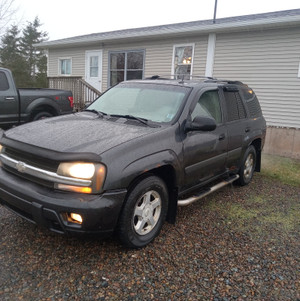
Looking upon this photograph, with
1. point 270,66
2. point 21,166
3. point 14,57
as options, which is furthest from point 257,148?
point 14,57

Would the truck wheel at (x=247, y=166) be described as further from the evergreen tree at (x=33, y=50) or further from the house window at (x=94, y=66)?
the evergreen tree at (x=33, y=50)

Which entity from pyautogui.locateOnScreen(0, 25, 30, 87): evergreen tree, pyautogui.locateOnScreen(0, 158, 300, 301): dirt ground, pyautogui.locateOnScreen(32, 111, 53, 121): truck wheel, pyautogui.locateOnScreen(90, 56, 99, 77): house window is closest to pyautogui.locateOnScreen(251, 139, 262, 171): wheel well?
pyautogui.locateOnScreen(0, 158, 300, 301): dirt ground

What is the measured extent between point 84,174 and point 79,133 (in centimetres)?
61

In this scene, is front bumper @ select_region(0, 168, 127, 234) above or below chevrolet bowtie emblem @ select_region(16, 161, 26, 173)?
below

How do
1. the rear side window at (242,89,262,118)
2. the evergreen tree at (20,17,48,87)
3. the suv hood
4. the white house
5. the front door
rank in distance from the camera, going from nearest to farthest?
1. the suv hood
2. the rear side window at (242,89,262,118)
3. the white house
4. the front door
5. the evergreen tree at (20,17,48,87)

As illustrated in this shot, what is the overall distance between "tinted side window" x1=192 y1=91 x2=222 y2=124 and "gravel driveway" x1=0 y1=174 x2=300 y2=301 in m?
1.40

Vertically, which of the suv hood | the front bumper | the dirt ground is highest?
the suv hood

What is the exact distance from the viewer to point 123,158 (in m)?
2.67

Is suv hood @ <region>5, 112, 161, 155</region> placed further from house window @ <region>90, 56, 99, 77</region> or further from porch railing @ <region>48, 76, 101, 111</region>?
house window @ <region>90, 56, 99, 77</region>

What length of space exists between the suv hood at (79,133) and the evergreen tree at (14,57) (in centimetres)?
3205

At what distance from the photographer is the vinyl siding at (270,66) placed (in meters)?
8.88

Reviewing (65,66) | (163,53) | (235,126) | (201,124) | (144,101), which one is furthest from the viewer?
(65,66)

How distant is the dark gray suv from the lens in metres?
2.55

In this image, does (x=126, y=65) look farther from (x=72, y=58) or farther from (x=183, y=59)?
(x=72, y=58)
